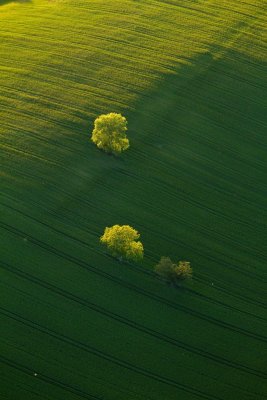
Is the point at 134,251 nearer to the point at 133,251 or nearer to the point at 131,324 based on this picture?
the point at 133,251

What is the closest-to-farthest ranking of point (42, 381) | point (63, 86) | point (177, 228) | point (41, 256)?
point (42, 381) < point (41, 256) < point (177, 228) < point (63, 86)

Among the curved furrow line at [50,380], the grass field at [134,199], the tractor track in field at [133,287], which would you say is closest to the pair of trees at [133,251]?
the grass field at [134,199]

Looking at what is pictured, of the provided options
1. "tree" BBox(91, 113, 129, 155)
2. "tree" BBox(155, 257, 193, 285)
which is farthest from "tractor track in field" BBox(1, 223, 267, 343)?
"tree" BBox(91, 113, 129, 155)

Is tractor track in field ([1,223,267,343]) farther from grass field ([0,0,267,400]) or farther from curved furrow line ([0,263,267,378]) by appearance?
curved furrow line ([0,263,267,378])

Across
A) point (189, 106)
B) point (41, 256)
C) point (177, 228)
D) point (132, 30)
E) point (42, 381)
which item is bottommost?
point (42, 381)

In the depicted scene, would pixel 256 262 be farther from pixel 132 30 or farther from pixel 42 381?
pixel 132 30

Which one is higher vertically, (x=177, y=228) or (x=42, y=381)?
(x=177, y=228)

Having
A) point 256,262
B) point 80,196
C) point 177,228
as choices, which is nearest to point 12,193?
point 80,196

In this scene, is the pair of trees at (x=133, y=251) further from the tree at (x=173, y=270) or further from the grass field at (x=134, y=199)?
the grass field at (x=134, y=199)
